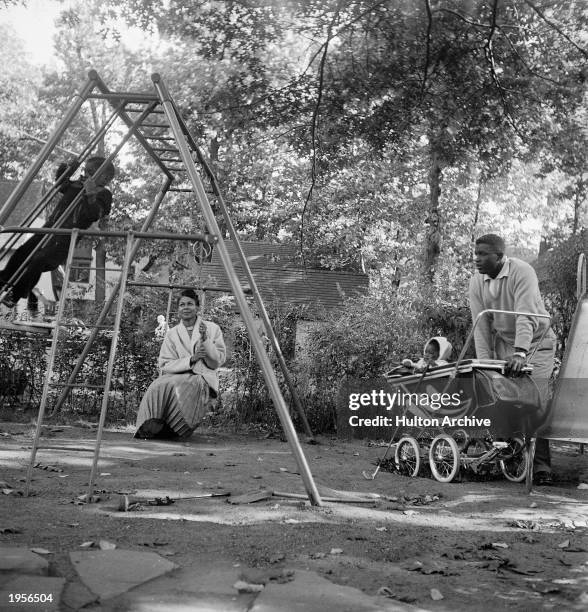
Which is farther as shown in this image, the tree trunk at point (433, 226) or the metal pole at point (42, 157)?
the tree trunk at point (433, 226)

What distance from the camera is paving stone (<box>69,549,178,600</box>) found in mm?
3047

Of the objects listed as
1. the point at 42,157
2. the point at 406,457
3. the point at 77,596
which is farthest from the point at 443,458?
the point at 77,596

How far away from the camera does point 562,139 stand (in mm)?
10695

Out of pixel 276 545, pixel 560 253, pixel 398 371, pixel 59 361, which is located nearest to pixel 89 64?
pixel 560 253

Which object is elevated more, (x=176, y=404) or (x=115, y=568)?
(x=176, y=404)

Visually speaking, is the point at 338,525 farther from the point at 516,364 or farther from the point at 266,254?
the point at 266,254

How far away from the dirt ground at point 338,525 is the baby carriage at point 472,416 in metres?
0.19

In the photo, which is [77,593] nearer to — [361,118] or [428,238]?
[361,118]

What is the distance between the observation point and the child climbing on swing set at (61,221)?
6.63 metres

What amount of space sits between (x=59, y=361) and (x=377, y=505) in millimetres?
6823

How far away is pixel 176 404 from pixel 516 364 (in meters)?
4.38

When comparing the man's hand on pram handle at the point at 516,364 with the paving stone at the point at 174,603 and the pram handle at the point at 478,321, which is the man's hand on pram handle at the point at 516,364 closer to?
the pram handle at the point at 478,321

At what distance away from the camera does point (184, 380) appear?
9.23 metres

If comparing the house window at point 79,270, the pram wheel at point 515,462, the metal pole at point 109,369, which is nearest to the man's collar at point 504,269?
Result: the pram wheel at point 515,462
